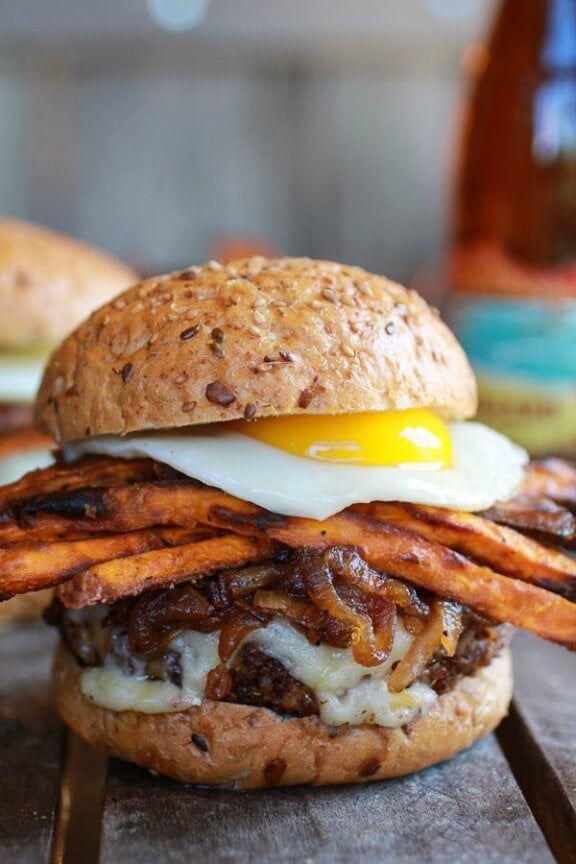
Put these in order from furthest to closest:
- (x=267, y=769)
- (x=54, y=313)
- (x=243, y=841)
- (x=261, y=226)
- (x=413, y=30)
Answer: (x=261, y=226) → (x=413, y=30) → (x=54, y=313) → (x=267, y=769) → (x=243, y=841)

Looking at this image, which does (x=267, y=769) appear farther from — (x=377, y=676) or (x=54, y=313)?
(x=54, y=313)

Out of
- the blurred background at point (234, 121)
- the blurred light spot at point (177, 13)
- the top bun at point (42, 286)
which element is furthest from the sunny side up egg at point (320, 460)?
the blurred light spot at point (177, 13)

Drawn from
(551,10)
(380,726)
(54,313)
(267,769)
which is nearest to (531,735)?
(380,726)

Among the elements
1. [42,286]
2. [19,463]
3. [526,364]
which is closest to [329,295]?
[19,463]

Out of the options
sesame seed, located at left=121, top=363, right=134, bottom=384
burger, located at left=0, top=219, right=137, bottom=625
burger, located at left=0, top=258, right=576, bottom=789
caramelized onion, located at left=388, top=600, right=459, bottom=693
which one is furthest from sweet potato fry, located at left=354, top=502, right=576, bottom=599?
burger, located at left=0, top=219, right=137, bottom=625

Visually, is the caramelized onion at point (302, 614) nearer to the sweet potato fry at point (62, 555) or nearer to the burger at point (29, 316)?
the sweet potato fry at point (62, 555)

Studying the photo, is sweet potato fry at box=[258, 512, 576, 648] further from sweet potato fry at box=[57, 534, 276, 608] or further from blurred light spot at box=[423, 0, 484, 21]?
blurred light spot at box=[423, 0, 484, 21]

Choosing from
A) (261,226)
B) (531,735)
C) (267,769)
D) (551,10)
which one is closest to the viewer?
(267,769)
